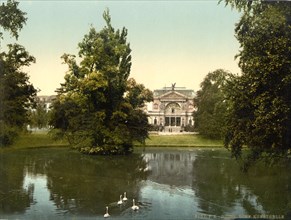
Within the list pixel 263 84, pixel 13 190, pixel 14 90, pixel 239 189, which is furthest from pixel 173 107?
pixel 263 84

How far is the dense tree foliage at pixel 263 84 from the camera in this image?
13.6 meters

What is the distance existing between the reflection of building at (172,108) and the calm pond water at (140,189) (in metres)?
46.5

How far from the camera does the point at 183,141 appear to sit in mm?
44906

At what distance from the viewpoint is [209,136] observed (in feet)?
144

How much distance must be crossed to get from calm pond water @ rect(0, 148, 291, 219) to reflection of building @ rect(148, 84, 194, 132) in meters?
46.5

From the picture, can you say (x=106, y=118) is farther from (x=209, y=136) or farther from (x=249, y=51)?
(x=249, y=51)

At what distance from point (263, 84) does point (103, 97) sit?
19672 millimetres

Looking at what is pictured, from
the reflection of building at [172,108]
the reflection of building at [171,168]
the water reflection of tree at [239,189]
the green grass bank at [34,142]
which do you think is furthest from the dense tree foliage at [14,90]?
the reflection of building at [172,108]

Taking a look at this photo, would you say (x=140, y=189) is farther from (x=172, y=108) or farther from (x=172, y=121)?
(x=172, y=121)

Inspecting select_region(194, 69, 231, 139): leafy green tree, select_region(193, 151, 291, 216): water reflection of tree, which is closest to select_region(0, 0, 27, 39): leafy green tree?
select_region(193, 151, 291, 216): water reflection of tree

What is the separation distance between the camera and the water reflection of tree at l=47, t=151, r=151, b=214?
15.2m

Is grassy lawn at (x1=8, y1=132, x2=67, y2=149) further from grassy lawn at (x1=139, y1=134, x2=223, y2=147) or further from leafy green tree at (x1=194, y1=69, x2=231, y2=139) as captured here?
leafy green tree at (x1=194, y1=69, x2=231, y2=139)

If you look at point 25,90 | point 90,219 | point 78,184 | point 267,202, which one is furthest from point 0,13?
point 25,90

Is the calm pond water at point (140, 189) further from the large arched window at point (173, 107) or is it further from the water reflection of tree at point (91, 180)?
the large arched window at point (173, 107)
